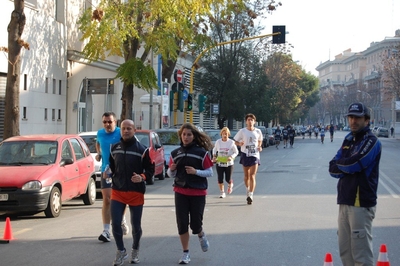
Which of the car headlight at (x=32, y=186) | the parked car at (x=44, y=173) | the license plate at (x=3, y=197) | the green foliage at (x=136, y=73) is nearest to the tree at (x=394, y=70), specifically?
the green foliage at (x=136, y=73)

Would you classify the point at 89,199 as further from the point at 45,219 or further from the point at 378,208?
the point at 378,208

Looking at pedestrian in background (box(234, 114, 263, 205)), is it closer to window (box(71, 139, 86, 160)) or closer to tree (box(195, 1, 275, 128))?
window (box(71, 139, 86, 160))

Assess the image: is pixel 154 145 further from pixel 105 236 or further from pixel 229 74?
pixel 229 74

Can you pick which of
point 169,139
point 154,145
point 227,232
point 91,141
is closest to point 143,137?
point 154,145

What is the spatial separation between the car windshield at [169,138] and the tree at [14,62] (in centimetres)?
806

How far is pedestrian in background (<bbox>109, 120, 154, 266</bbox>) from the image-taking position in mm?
7723

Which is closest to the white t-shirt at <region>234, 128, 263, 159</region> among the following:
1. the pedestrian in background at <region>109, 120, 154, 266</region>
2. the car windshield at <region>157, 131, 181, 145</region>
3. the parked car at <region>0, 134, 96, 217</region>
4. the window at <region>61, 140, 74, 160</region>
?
the parked car at <region>0, 134, 96, 217</region>

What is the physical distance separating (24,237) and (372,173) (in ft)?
19.5

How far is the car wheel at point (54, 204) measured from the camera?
11602 mm

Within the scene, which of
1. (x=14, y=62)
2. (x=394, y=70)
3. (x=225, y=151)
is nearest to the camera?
(x=225, y=151)

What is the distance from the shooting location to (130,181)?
7.75 m

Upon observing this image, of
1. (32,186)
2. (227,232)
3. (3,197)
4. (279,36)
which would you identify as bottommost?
(227,232)

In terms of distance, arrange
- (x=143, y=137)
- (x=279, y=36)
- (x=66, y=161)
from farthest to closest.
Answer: (x=279, y=36) < (x=143, y=137) < (x=66, y=161)

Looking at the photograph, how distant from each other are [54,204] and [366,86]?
363 ft
